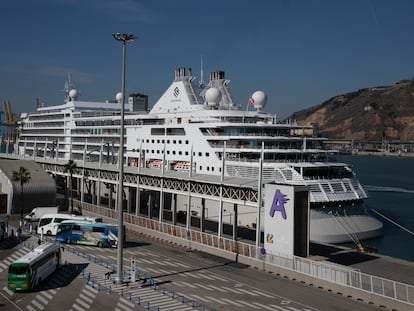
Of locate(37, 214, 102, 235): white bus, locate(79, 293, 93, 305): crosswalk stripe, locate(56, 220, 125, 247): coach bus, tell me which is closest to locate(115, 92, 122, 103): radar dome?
locate(37, 214, 102, 235): white bus

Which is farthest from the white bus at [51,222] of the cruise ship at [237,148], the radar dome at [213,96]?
the radar dome at [213,96]

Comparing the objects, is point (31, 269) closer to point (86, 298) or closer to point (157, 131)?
point (86, 298)

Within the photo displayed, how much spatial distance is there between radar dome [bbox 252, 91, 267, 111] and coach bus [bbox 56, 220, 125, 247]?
26663mm

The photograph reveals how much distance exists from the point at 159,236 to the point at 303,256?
12950 mm

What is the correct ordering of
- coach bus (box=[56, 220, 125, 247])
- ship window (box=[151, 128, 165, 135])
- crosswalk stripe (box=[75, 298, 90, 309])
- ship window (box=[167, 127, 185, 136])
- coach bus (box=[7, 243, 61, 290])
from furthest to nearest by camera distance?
ship window (box=[151, 128, 165, 135]) < ship window (box=[167, 127, 185, 136]) < coach bus (box=[56, 220, 125, 247]) < coach bus (box=[7, 243, 61, 290]) < crosswalk stripe (box=[75, 298, 90, 309])

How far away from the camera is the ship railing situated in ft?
65.6

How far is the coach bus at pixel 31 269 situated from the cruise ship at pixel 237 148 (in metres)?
12.8

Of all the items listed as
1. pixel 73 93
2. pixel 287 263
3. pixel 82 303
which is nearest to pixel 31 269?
pixel 82 303

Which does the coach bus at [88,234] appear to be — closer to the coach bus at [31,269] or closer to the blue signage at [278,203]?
the coach bus at [31,269]

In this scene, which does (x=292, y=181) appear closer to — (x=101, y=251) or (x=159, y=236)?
(x=159, y=236)

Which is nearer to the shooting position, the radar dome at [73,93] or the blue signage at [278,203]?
the blue signage at [278,203]

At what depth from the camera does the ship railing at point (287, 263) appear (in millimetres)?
20000

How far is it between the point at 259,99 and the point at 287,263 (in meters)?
30.4

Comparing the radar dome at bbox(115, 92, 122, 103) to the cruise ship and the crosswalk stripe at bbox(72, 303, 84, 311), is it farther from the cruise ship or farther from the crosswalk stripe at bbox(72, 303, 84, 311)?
the crosswalk stripe at bbox(72, 303, 84, 311)
